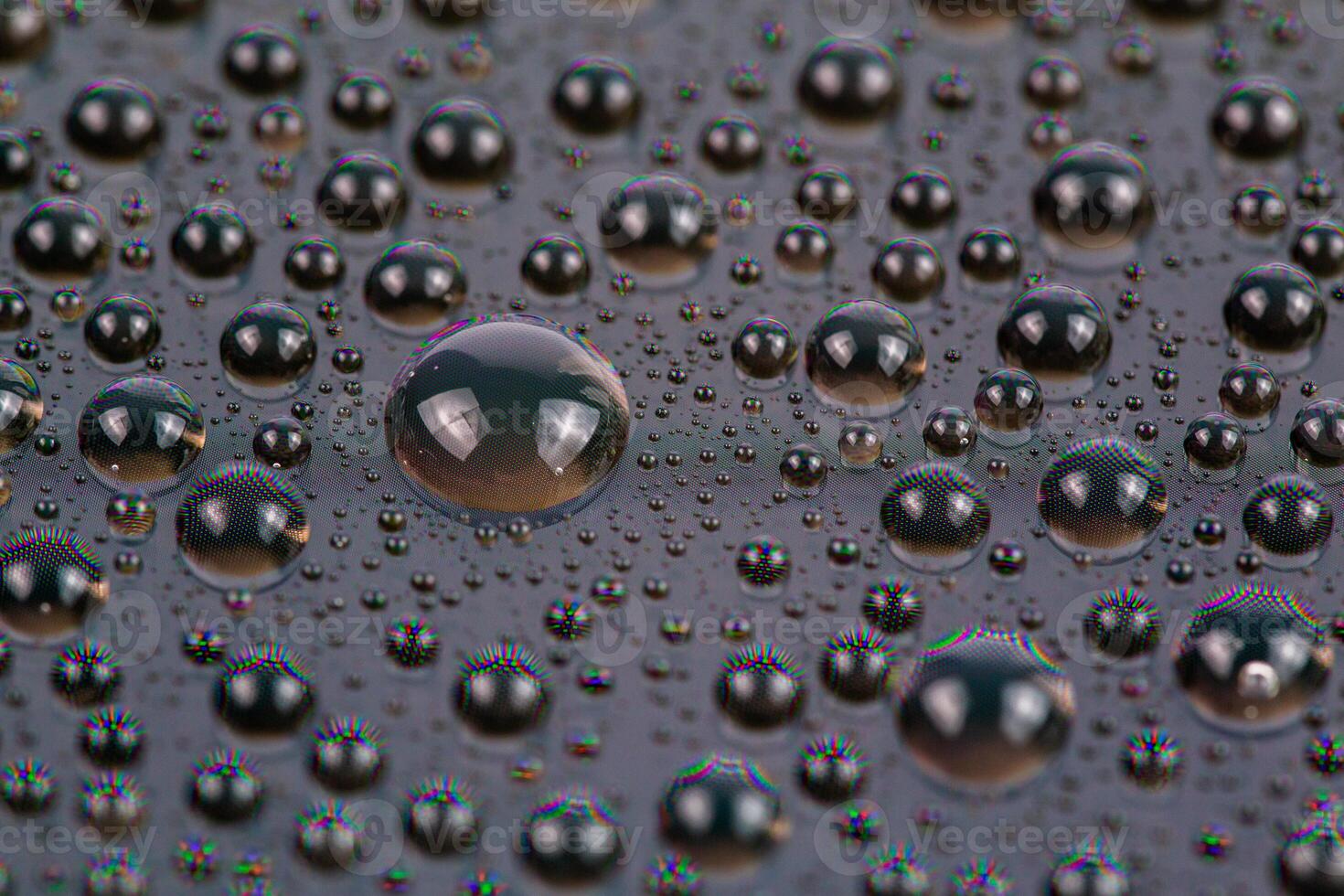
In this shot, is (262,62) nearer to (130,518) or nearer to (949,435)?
(130,518)

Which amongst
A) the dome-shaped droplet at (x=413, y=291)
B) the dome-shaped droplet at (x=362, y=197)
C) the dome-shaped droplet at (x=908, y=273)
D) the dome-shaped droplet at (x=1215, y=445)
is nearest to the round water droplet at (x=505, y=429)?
the dome-shaped droplet at (x=413, y=291)

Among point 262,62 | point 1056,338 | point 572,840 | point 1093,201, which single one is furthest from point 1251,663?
point 262,62

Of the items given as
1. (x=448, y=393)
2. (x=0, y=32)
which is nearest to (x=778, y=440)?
(x=448, y=393)

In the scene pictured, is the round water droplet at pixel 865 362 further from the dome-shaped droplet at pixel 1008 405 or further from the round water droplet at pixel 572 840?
the round water droplet at pixel 572 840

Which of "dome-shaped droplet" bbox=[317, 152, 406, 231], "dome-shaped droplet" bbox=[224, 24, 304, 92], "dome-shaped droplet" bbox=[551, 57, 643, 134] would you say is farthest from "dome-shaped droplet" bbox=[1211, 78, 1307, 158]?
"dome-shaped droplet" bbox=[224, 24, 304, 92]

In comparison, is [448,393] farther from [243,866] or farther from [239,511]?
[243,866]
